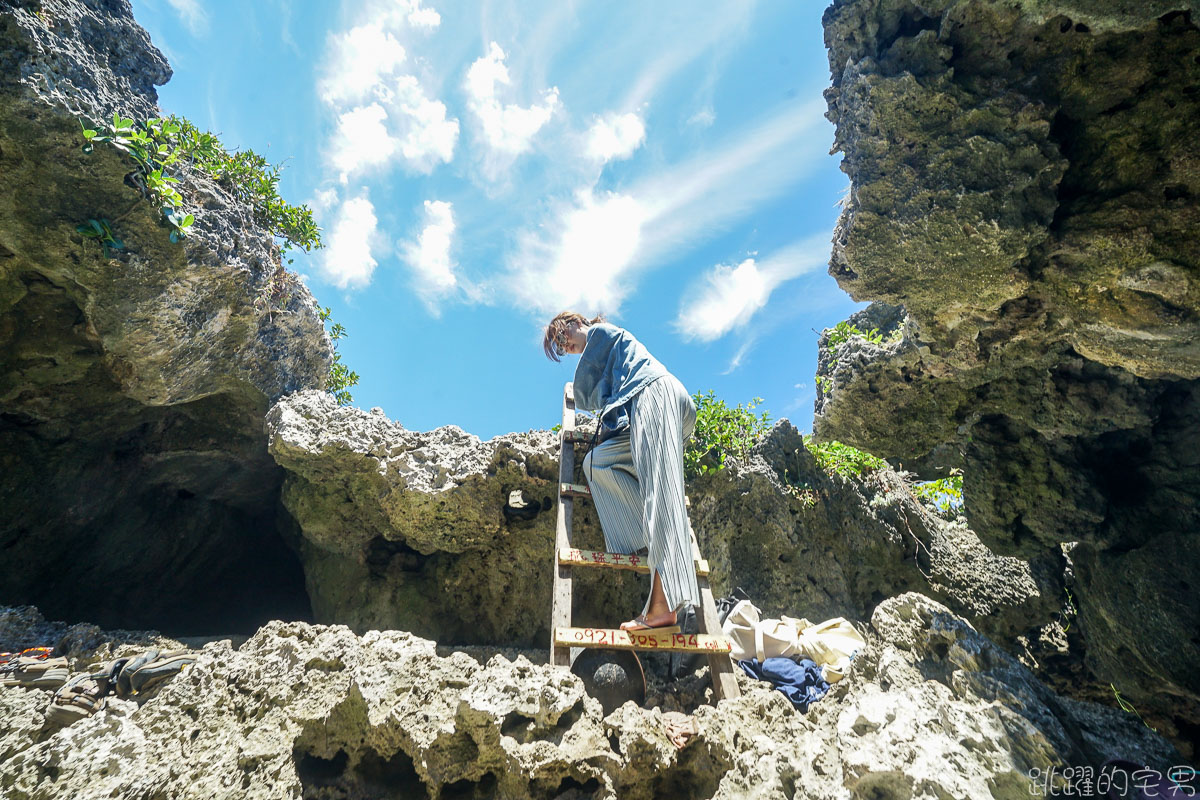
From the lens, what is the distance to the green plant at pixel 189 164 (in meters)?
3.91

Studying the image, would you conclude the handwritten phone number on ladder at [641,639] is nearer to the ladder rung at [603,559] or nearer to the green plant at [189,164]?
the ladder rung at [603,559]

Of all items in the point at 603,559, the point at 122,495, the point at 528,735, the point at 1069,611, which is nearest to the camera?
the point at 528,735

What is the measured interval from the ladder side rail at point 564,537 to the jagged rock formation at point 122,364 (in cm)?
→ 321

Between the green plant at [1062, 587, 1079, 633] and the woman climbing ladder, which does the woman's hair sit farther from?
the green plant at [1062, 587, 1079, 633]

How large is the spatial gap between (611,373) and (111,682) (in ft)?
12.9

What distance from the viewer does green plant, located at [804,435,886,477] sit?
6.10 m

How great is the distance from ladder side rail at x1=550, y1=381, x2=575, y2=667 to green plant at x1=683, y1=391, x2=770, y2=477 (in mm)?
1308

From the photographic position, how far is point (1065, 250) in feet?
9.78

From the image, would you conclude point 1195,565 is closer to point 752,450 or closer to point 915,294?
point 915,294

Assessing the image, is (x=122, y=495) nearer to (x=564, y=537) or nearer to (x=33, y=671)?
(x=33, y=671)

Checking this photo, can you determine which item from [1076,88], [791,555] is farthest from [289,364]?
[1076,88]

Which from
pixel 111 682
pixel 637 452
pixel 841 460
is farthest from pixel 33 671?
pixel 841 460

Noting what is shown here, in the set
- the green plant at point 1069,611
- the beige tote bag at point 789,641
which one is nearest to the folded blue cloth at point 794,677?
the beige tote bag at point 789,641

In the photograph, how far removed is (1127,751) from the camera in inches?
85.3
